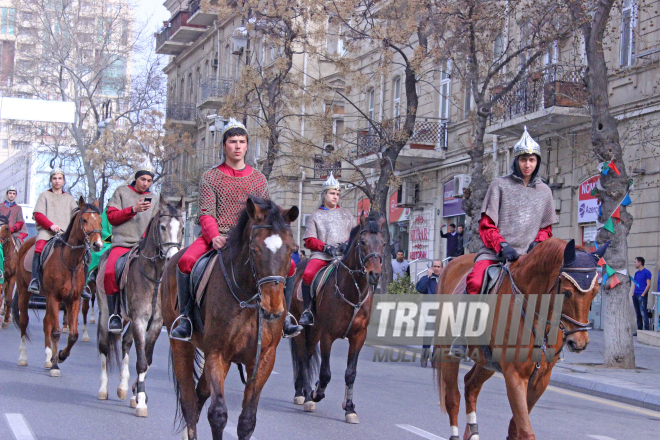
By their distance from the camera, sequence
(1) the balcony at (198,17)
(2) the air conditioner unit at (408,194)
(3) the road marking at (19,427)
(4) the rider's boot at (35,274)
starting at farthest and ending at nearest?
1. (1) the balcony at (198,17)
2. (2) the air conditioner unit at (408,194)
3. (4) the rider's boot at (35,274)
4. (3) the road marking at (19,427)

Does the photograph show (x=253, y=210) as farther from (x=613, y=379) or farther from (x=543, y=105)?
(x=543, y=105)

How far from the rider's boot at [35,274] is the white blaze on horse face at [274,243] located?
816 centimetres

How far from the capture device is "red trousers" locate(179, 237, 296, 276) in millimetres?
6906

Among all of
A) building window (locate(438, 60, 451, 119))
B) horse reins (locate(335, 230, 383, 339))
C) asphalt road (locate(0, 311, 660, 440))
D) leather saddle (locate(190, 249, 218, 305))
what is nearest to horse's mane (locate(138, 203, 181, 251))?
asphalt road (locate(0, 311, 660, 440))

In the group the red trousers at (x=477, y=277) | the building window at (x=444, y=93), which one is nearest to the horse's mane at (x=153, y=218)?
the red trousers at (x=477, y=277)

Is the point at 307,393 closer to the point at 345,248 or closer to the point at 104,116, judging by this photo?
the point at 345,248

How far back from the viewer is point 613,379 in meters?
13.2

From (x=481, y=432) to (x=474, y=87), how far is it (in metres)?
12.3

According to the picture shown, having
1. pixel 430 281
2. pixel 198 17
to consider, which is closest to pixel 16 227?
pixel 430 281

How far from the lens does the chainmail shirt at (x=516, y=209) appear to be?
7.38 metres

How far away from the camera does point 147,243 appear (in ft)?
32.6

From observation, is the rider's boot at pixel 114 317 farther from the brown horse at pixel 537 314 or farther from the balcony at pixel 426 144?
the balcony at pixel 426 144

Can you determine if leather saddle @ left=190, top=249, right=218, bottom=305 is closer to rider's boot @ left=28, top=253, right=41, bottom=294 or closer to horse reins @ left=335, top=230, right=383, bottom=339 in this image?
horse reins @ left=335, top=230, right=383, bottom=339

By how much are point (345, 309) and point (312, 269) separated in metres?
0.90
